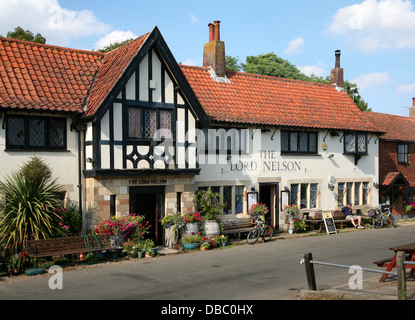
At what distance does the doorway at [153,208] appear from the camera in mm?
17016

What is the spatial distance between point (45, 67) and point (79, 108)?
7.71 ft

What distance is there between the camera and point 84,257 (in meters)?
14.2

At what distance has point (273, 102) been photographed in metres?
22.0

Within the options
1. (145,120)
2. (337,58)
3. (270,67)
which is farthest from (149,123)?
(270,67)

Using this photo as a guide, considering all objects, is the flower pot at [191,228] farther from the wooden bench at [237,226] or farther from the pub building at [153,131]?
the wooden bench at [237,226]

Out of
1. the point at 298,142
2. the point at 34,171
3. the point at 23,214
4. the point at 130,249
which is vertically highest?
the point at 298,142

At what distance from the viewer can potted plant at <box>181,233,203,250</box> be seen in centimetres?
1644

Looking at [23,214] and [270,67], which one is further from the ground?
[270,67]

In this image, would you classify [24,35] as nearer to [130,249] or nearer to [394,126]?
[130,249]

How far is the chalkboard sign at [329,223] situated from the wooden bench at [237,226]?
3.82 m

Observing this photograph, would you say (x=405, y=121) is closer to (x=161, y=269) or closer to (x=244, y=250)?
(x=244, y=250)

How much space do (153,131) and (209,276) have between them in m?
6.44

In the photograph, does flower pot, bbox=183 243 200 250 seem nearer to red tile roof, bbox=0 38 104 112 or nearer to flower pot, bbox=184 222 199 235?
flower pot, bbox=184 222 199 235
